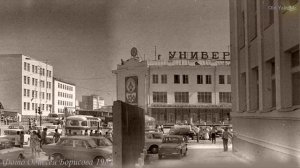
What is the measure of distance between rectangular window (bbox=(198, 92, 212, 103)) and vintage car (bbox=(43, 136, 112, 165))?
133 feet

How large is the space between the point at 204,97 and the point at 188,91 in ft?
7.41

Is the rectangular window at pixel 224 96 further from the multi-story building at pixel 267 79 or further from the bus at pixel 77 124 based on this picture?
the multi-story building at pixel 267 79

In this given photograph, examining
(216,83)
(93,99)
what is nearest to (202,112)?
(216,83)

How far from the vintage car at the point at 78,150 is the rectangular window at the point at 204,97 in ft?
133

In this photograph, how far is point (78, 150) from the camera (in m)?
14.6

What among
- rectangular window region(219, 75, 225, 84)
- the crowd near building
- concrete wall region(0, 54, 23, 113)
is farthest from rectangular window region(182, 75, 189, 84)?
concrete wall region(0, 54, 23, 113)

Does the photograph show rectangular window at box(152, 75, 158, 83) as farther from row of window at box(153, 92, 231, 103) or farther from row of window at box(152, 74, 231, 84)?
row of window at box(153, 92, 231, 103)

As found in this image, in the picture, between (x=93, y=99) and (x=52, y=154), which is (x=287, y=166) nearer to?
(x=52, y=154)

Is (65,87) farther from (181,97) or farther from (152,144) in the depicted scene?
(152,144)

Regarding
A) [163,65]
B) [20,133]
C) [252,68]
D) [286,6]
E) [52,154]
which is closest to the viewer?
[286,6]

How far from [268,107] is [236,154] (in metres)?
5.80

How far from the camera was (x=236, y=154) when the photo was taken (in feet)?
62.2

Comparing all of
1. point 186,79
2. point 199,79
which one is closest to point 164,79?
point 186,79

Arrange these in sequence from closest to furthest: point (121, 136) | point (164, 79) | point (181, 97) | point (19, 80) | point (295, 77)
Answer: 1. point (121, 136)
2. point (295, 77)
3. point (19, 80)
4. point (164, 79)
5. point (181, 97)
